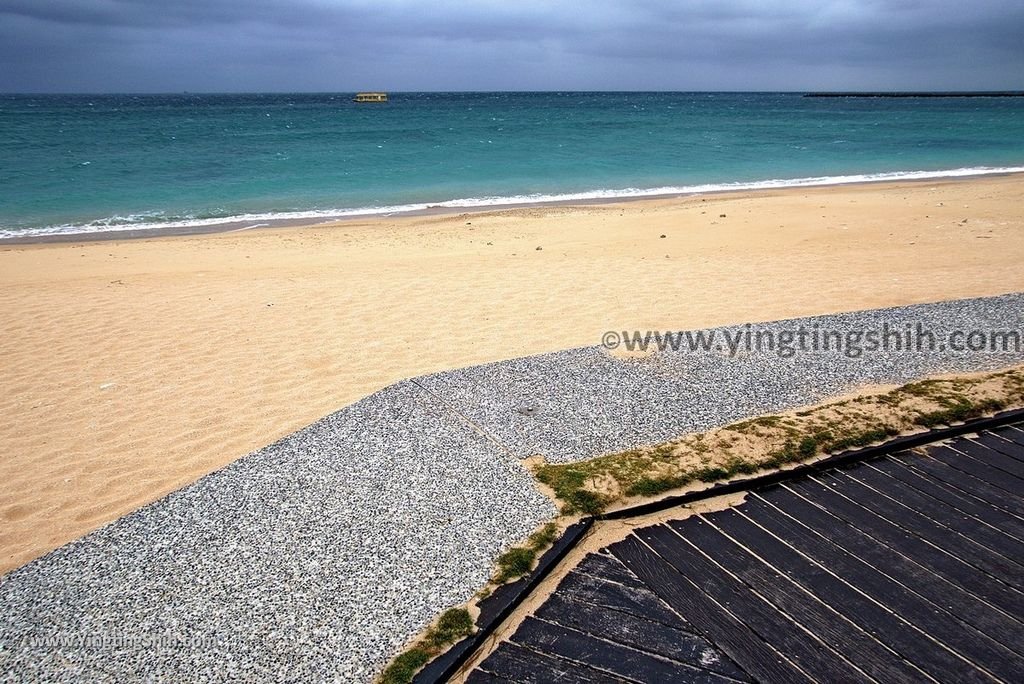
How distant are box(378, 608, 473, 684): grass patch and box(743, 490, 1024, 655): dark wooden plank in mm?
1971

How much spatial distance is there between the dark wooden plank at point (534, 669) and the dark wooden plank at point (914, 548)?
1896 mm

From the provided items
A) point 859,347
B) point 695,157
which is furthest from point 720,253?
point 695,157

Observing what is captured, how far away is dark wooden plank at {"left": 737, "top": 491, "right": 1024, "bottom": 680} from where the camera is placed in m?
3.06

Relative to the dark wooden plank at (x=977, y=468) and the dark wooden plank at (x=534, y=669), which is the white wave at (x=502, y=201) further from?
the dark wooden plank at (x=534, y=669)

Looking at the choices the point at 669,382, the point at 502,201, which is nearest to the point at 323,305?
the point at 669,382

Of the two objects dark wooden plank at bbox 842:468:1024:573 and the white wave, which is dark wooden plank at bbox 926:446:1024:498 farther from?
the white wave

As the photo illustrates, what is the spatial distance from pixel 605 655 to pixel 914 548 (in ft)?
6.50

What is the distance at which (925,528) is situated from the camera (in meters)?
3.97

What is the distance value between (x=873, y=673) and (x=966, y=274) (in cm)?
1022

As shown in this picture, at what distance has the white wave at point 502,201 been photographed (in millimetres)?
20859

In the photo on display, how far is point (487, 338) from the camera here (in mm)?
8609

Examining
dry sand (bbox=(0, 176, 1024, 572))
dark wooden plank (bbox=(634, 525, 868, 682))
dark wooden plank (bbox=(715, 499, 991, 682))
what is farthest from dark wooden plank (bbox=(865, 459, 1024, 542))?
dry sand (bbox=(0, 176, 1024, 572))

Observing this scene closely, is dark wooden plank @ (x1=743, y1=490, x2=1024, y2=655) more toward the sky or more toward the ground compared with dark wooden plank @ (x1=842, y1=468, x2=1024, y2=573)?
more toward the ground

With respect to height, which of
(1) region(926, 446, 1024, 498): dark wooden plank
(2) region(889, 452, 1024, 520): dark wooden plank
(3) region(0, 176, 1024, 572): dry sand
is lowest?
(3) region(0, 176, 1024, 572): dry sand
